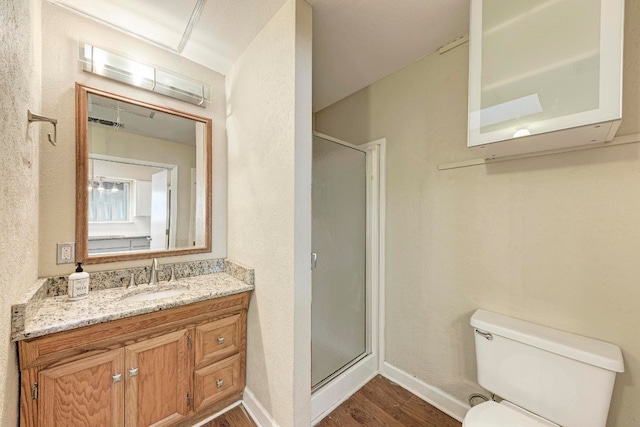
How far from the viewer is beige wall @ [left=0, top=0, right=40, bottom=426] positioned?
848 mm

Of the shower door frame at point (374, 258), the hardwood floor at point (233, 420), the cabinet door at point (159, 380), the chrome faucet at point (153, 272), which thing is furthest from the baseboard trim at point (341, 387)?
the chrome faucet at point (153, 272)

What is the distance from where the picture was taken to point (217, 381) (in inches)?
61.5

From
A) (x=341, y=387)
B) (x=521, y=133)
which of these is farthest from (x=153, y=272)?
(x=521, y=133)

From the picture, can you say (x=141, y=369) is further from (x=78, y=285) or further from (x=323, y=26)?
(x=323, y=26)

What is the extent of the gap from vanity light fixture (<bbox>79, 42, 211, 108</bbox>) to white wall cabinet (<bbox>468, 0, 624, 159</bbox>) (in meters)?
1.77

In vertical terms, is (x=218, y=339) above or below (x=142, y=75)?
below

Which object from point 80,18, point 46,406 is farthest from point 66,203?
point 80,18

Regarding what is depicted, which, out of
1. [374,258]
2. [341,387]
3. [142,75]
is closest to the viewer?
[142,75]

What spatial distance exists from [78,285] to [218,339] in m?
0.80

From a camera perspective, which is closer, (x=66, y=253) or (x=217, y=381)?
(x=66, y=253)

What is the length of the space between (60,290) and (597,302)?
2722 millimetres

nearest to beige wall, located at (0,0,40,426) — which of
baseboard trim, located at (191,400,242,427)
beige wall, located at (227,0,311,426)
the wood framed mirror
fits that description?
the wood framed mirror

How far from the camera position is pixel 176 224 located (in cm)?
180

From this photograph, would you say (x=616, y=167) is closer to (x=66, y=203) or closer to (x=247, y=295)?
(x=247, y=295)
